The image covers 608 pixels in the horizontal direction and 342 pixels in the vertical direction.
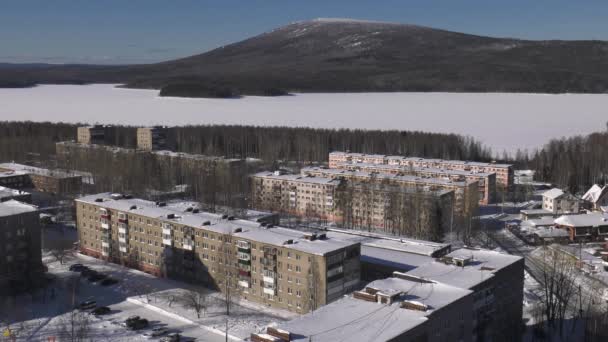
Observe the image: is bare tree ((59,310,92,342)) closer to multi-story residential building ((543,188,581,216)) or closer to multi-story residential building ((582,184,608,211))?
multi-story residential building ((543,188,581,216))

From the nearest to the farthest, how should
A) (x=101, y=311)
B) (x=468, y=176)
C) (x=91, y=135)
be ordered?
1. (x=101, y=311)
2. (x=468, y=176)
3. (x=91, y=135)

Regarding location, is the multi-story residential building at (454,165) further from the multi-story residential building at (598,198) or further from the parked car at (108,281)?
the parked car at (108,281)

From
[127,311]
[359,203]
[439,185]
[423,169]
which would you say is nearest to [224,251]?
[127,311]

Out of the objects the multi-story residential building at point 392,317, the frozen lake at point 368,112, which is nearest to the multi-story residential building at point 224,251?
the multi-story residential building at point 392,317

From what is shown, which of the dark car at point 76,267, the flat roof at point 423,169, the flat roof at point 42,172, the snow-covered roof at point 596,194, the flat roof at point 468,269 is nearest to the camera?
the flat roof at point 468,269

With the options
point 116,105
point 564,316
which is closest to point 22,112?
point 116,105

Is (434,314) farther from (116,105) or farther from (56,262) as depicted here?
(116,105)

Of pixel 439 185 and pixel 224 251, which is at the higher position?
pixel 439 185

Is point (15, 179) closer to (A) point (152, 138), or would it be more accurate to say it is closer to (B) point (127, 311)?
(A) point (152, 138)
